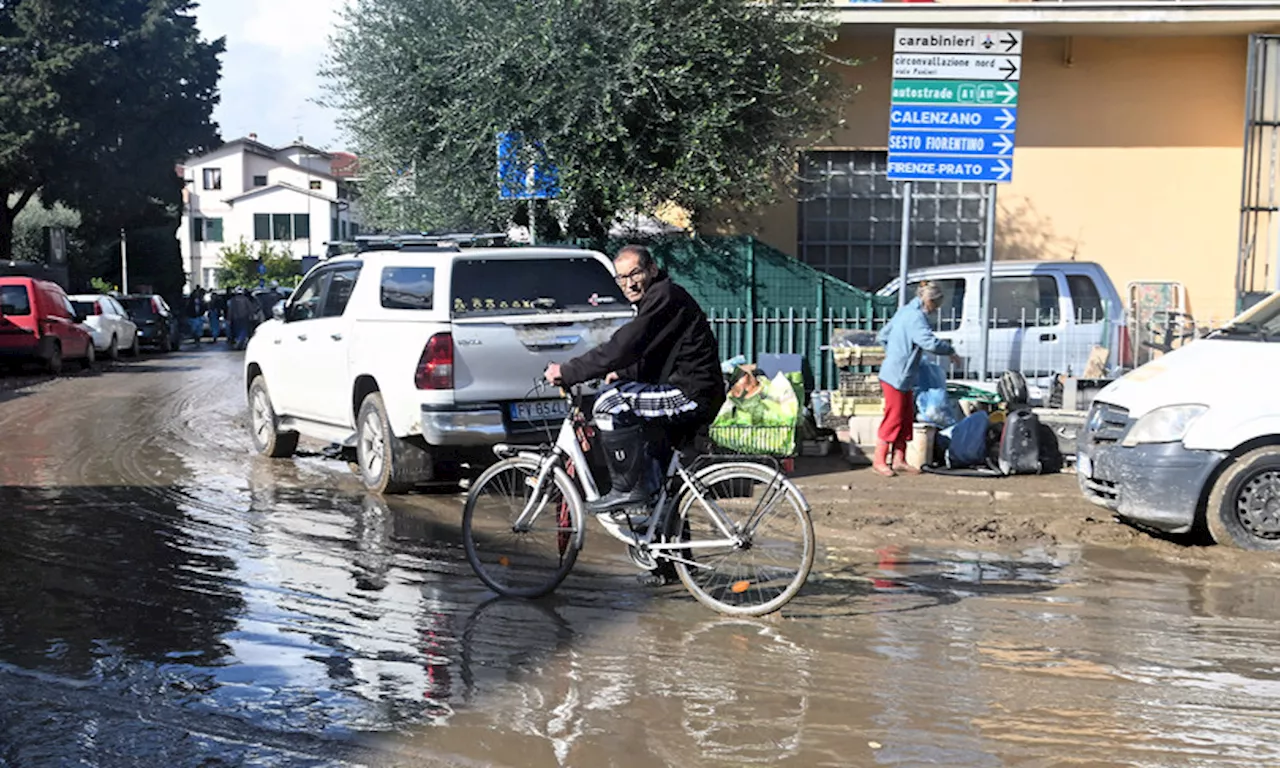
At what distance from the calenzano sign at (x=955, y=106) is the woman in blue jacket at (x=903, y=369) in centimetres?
195

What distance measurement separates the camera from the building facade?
18219mm

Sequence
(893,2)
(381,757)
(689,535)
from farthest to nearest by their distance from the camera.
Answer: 1. (893,2)
2. (689,535)
3. (381,757)

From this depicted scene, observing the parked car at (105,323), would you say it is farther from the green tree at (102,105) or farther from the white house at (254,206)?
the white house at (254,206)

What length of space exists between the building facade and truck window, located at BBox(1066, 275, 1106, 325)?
15.6ft

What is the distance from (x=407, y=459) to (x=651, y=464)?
385cm

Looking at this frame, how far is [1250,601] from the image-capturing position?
7145 mm

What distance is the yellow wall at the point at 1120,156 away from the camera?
18297 millimetres

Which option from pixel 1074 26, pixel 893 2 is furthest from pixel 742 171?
pixel 1074 26

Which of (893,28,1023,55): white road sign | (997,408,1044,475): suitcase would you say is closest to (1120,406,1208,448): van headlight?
(997,408,1044,475): suitcase

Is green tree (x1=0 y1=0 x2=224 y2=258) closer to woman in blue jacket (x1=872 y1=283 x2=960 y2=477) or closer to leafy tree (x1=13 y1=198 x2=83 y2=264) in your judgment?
leafy tree (x1=13 y1=198 x2=83 y2=264)

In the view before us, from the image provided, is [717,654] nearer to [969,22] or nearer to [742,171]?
[742,171]

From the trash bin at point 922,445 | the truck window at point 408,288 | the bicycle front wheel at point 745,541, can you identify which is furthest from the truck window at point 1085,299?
the bicycle front wheel at point 745,541

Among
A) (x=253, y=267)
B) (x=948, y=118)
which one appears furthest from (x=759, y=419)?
(x=253, y=267)

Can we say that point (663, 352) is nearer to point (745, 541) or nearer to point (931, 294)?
point (745, 541)
